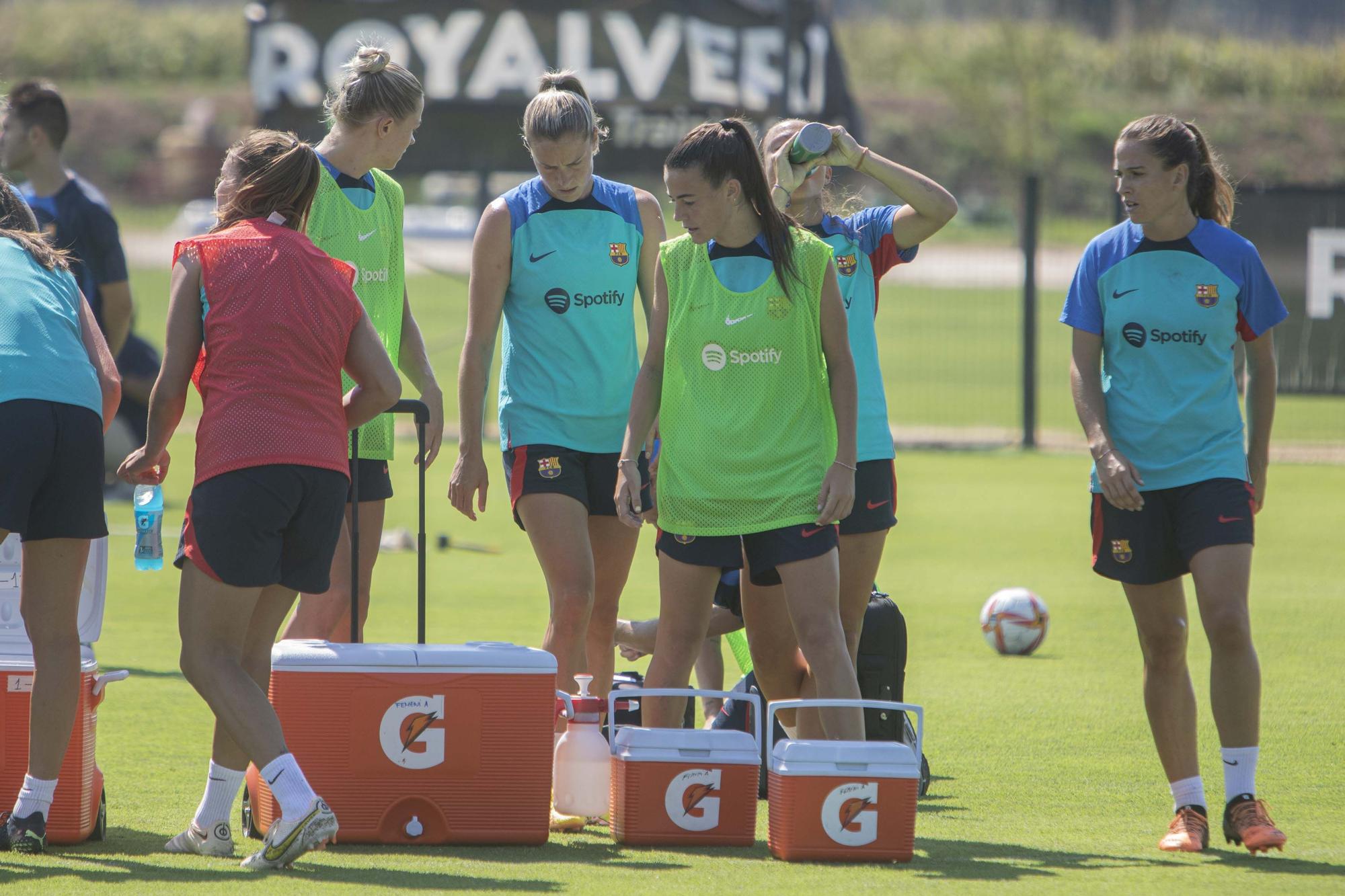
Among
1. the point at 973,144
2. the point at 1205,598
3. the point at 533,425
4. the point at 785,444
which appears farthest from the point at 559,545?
the point at 973,144

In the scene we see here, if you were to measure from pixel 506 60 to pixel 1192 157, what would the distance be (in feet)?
45.3

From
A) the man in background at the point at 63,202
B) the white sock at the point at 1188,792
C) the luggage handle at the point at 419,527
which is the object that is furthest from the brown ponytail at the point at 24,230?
the white sock at the point at 1188,792

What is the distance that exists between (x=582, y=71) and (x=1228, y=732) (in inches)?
554

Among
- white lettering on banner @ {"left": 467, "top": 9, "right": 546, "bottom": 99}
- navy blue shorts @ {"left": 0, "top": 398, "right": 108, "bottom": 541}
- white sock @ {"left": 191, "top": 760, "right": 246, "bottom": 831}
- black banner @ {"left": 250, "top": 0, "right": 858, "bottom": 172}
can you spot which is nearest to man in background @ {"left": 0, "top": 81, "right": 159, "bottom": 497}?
navy blue shorts @ {"left": 0, "top": 398, "right": 108, "bottom": 541}

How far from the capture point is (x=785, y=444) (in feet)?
15.6

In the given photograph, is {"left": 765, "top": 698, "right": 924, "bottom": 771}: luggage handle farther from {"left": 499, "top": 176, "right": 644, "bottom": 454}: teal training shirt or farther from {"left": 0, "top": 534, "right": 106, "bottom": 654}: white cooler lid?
{"left": 0, "top": 534, "right": 106, "bottom": 654}: white cooler lid

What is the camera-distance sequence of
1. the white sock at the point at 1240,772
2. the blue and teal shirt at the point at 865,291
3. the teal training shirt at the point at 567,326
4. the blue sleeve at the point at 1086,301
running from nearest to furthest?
the white sock at the point at 1240,772 < the blue sleeve at the point at 1086,301 < the teal training shirt at the point at 567,326 < the blue and teal shirt at the point at 865,291

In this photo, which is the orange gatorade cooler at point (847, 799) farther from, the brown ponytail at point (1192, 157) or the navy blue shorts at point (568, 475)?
the brown ponytail at point (1192, 157)

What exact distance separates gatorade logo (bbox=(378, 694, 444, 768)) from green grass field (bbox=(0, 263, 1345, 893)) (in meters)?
0.23

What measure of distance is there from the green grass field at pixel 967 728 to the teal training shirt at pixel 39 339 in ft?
3.76

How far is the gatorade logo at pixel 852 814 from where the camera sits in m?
4.57

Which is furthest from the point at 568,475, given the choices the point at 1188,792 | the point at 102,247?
the point at 102,247

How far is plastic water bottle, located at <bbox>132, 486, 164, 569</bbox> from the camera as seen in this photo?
5.30 metres

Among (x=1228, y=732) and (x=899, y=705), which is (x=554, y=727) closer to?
(x=899, y=705)
